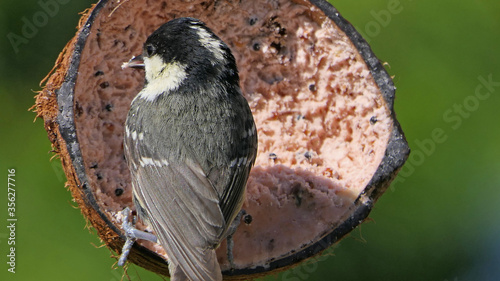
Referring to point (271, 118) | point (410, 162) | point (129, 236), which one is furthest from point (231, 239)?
point (410, 162)

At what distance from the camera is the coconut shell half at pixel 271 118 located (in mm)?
2803

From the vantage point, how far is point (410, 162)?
11.6ft

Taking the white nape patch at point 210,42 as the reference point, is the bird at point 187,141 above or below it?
below

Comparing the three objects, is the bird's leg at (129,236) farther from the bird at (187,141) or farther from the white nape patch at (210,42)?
the white nape patch at (210,42)

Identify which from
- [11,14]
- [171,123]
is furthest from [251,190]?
[11,14]

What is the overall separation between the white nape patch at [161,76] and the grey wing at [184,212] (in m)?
0.24

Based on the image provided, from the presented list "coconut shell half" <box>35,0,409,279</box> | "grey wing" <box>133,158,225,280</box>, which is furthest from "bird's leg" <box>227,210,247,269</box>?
"grey wing" <box>133,158,225,280</box>

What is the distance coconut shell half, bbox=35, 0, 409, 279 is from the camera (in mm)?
2803

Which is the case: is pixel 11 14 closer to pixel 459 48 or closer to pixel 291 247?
pixel 291 247

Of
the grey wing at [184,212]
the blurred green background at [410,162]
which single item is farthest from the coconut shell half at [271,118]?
the blurred green background at [410,162]

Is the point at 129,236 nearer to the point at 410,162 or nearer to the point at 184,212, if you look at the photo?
the point at 184,212

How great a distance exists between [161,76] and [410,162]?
1.14 meters

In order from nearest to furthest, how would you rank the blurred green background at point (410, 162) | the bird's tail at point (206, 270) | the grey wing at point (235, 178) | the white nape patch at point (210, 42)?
the bird's tail at point (206, 270)
the grey wing at point (235, 178)
the white nape patch at point (210, 42)
the blurred green background at point (410, 162)

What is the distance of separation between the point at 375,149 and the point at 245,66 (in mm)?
615
